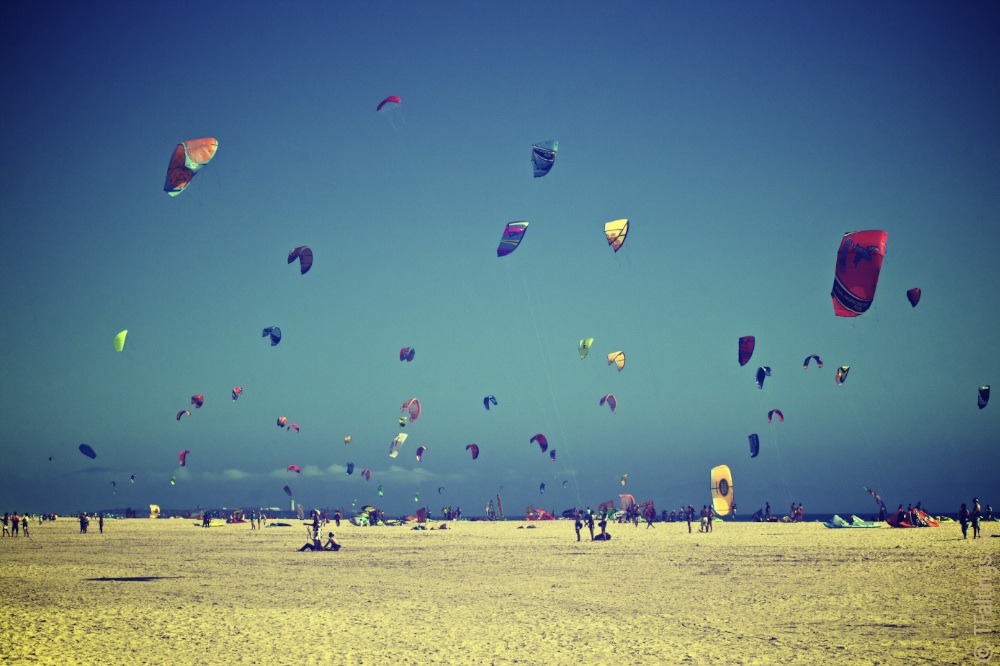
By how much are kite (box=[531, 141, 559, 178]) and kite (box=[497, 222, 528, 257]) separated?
9.78 feet

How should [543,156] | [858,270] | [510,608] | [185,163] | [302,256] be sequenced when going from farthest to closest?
[302,256]
[543,156]
[185,163]
[858,270]
[510,608]

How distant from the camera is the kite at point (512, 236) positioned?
29453 millimetres

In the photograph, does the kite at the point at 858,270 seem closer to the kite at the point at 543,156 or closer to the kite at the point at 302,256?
the kite at the point at 543,156

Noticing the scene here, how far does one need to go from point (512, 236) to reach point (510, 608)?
17850 mm

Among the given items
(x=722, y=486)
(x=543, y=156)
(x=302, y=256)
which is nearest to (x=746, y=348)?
(x=722, y=486)

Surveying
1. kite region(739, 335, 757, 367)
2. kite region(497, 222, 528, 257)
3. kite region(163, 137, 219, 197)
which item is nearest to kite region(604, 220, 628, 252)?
kite region(497, 222, 528, 257)

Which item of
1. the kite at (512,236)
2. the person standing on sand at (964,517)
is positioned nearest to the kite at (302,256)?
the kite at (512,236)

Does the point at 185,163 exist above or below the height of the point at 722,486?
above

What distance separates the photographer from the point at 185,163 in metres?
23.6

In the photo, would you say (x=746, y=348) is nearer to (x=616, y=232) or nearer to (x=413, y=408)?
(x=616, y=232)

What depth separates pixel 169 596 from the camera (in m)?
16.1

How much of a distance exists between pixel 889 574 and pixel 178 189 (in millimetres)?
20838

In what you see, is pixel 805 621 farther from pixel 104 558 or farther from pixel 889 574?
pixel 104 558

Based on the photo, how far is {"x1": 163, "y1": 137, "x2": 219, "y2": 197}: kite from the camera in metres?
23.7
